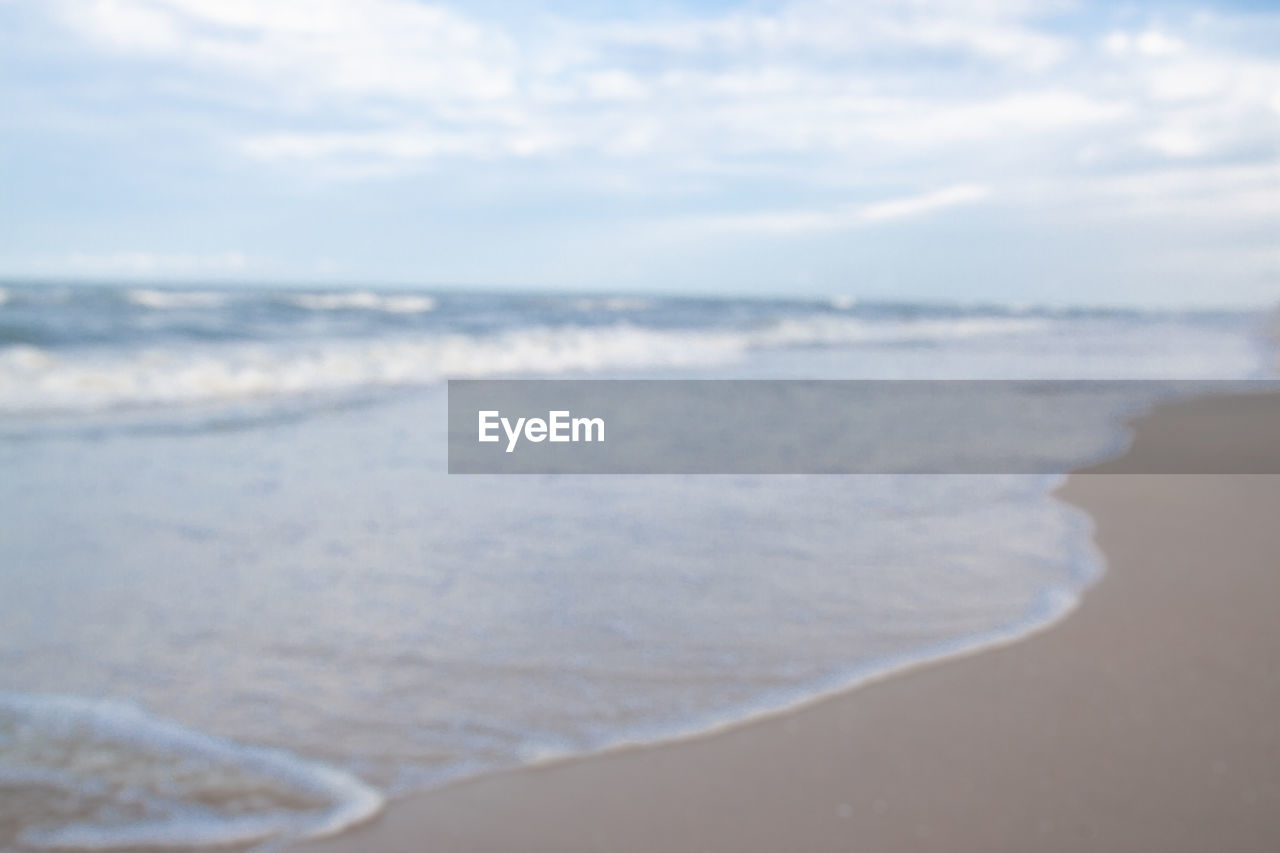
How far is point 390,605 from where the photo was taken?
338 centimetres

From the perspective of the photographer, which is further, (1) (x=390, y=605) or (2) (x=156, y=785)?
(1) (x=390, y=605)

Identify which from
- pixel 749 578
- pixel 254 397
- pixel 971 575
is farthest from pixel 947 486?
pixel 254 397

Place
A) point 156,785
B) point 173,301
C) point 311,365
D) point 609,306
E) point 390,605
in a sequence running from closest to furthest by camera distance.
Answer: point 156,785 → point 390,605 → point 311,365 → point 173,301 → point 609,306

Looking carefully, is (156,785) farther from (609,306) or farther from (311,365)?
(609,306)

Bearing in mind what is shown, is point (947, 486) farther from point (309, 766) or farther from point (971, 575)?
point (309, 766)

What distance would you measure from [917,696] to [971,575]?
4.14 ft

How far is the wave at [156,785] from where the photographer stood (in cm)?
200

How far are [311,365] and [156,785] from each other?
30.2 ft

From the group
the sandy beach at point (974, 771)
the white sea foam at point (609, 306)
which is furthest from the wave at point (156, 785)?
the white sea foam at point (609, 306)

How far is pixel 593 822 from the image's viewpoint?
208 centimetres

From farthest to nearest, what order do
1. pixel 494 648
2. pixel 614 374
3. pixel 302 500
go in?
pixel 614 374
pixel 302 500
pixel 494 648

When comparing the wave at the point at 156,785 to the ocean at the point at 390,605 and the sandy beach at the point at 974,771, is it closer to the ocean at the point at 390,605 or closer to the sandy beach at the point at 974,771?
the ocean at the point at 390,605

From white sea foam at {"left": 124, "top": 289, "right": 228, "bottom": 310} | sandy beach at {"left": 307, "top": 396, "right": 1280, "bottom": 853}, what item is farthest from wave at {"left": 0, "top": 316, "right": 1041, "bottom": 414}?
white sea foam at {"left": 124, "top": 289, "right": 228, "bottom": 310}

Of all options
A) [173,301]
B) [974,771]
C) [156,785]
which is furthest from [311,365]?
[173,301]
